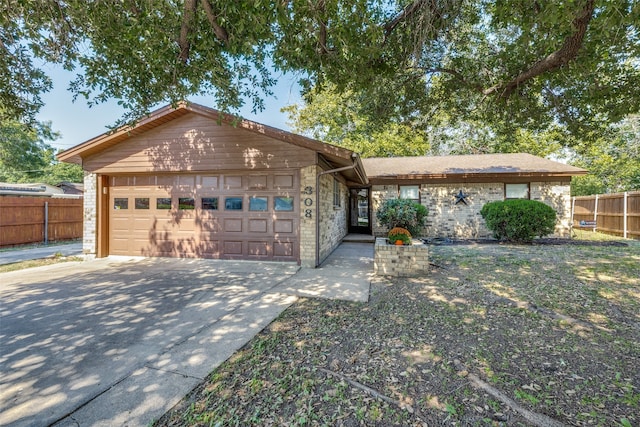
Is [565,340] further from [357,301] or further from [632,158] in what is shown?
[632,158]

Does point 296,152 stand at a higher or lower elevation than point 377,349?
higher

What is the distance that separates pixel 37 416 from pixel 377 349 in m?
2.88

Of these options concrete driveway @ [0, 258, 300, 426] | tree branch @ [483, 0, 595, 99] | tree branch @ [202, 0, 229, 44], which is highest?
A: tree branch @ [202, 0, 229, 44]

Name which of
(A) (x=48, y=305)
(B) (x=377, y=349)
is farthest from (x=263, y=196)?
(B) (x=377, y=349)

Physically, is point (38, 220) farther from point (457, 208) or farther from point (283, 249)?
point (457, 208)

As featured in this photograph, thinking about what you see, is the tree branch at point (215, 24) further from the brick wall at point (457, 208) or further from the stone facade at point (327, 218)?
the brick wall at point (457, 208)

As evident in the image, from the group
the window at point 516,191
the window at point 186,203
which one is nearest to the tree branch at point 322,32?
the window at point 186,203

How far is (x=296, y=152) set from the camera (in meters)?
6.98

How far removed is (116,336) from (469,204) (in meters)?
12.7

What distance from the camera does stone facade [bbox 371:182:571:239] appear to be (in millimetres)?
11617

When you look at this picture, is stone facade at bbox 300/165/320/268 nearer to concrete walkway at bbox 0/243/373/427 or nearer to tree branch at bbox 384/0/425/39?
concrete walkway at bbox 0/243/373/427

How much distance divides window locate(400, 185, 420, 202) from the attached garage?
555cm

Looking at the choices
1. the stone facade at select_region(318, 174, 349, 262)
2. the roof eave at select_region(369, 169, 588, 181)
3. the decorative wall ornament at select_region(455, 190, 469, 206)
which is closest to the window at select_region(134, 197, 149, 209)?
the stone facade at select_region(318, 174, 349, 262)

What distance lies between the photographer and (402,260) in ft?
20.3
